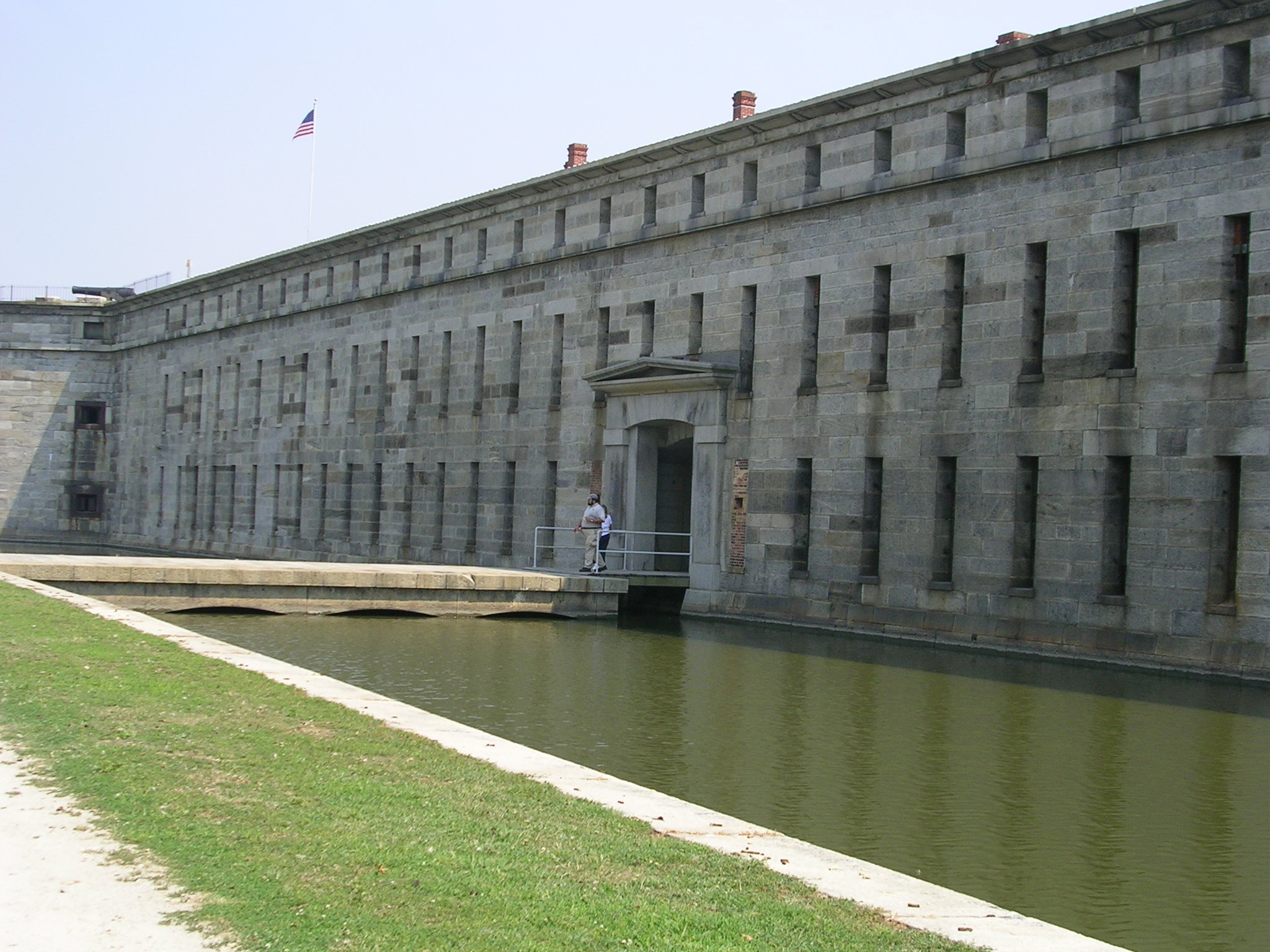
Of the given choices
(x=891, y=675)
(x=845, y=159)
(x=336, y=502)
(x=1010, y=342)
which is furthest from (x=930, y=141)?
(x=336, y=502)

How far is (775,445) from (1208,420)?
8996 mm

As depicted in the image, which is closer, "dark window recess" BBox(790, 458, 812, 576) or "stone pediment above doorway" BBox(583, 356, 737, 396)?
"dark window recess" BBox(790, 458, 812, 576)

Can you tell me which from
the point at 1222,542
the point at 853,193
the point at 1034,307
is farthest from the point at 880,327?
the point at 1222,542

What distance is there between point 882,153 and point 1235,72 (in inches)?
267

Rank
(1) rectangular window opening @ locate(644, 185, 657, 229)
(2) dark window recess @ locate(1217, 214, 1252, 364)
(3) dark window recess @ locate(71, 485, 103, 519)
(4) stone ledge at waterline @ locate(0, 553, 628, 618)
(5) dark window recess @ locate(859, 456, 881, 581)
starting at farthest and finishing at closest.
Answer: (3) dark window recess @ locate(71, 485, 103, 519) → (1) rectangular window opening @ locate(644, 185, 657, 229) → (5) dark window recess @ locate(859, 456, 881, 581) → (4) stone ledge at waterline @ locate(0, 553, 628, 618) → (2) dark window recess @ locate(1217, 214, 1252, 364)

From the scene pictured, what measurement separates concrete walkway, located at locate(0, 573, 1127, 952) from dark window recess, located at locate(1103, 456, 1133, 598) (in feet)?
41.3

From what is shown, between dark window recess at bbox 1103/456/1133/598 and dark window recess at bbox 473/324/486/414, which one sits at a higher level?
dark window recess at bbox 473/324/486/414

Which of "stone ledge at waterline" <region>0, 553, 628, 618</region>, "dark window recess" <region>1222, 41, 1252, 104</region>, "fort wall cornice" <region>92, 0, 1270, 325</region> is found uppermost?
"fort wall cornice" <region>92, 0, 1270, 325</region>

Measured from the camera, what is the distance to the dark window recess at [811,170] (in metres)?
27.3

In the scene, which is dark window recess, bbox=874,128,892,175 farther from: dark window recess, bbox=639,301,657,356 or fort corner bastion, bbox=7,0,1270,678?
dark window recess, bbox=639,301,657,356

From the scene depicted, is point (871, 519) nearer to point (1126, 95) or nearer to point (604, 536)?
point (604, 536)

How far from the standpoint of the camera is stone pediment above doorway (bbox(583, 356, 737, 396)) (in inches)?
1119

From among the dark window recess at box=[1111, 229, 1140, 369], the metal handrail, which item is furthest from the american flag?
the dark window recess at box=[1111, 229, 1140, 369]

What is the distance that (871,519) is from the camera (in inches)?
1007
